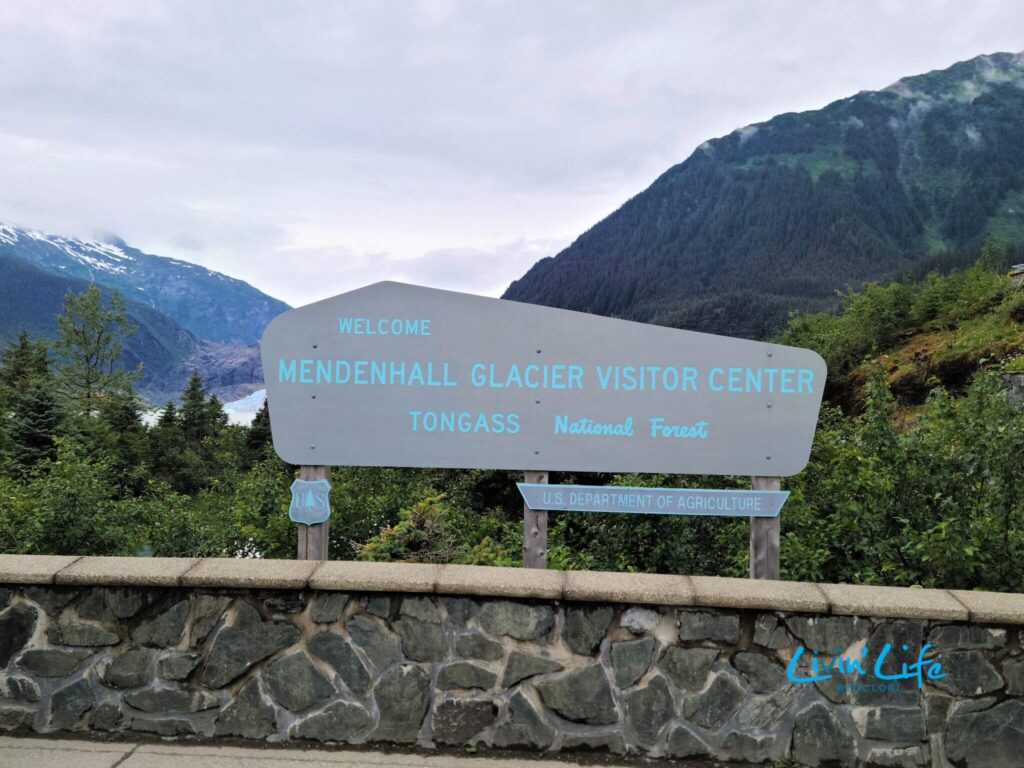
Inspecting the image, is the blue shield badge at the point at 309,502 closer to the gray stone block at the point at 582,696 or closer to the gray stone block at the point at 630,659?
the gray stone block at the point at 582,696

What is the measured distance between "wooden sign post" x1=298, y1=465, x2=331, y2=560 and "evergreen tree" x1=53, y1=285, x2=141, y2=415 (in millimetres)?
42161

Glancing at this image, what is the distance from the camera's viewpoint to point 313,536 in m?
4.25

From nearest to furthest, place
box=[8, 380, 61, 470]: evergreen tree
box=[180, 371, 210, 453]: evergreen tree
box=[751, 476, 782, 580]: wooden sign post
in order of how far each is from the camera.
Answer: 1. box=[751, 476, 782, 580]: wooden sign post
2. box=[8, 380, 61, 470]: evergreen tree
3. box=[180, 371, 210, 453]: evergreen tree

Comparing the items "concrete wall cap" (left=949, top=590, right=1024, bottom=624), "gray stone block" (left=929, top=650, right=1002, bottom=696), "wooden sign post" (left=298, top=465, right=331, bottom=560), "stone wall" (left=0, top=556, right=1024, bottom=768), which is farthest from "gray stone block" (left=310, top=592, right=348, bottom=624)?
"concrete wall cap" (left=949, top=590, right=1024, bottom=624)

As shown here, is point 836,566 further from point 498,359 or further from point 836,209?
point 836,209

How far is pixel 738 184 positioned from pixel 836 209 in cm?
2265

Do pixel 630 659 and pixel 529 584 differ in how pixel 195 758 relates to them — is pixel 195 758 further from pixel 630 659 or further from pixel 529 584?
pixel 630 659

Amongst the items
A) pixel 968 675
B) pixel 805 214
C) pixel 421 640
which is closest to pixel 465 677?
pixel 421 640

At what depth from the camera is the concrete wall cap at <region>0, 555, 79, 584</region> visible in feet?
12.0

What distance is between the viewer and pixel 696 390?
4.09 m

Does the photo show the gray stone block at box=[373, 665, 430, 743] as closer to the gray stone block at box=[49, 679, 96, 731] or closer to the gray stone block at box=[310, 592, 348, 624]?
the gray stone block at box=[310, 592, 348, 624]

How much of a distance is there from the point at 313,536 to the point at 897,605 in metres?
2.96

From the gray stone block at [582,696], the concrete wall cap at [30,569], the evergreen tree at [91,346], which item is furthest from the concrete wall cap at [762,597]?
the evergreen tree at [91,346]

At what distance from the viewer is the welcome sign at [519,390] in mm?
4074
